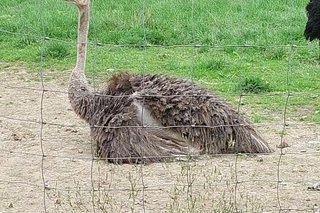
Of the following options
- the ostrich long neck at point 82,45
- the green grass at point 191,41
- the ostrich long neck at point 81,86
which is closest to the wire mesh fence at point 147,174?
the ostrich long neck at point 81,86

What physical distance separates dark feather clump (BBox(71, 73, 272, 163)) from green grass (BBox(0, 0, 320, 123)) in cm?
123

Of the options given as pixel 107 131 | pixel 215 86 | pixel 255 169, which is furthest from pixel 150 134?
pixel 215 86

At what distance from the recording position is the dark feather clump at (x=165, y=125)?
5949 millimetres

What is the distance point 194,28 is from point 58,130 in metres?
3.55

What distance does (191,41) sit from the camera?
9969mm

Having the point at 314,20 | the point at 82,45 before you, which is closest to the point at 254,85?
the point at 314,20

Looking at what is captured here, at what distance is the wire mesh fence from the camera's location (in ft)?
16.7

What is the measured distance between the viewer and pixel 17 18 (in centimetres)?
1066

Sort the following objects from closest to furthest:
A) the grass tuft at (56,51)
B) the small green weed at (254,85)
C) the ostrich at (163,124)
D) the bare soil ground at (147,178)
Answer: the bare soil ground at (147,178) → the ostrich at (163,124) → the small green weed at (254,85) → the grass tuft at (56,51)

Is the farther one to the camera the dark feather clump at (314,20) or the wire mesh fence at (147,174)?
the dark feather clump at (314,20)

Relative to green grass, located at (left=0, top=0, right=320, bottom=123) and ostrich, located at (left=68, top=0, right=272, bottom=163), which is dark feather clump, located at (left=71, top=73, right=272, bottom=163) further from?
green grass, located at (left=0, top=0, right=320, bottom=123)

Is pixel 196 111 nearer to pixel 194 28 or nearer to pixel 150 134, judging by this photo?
pixel 150 134

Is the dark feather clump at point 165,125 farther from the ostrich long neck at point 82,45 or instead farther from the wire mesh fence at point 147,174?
the ostrich long neck at point 82,45

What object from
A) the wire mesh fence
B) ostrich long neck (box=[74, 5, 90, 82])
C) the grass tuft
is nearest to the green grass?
the grass tuft
